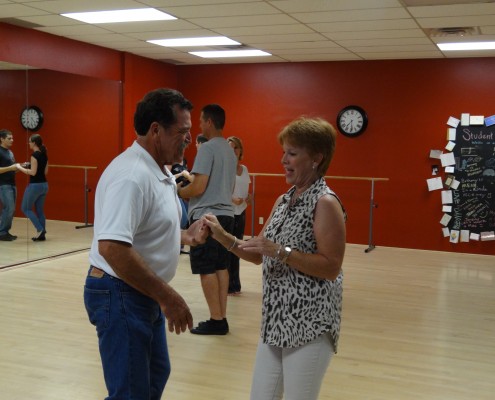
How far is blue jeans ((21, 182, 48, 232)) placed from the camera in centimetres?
760

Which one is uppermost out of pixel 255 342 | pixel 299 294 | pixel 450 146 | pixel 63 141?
pixel 450 146

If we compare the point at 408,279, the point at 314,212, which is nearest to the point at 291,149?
the point at 314,212

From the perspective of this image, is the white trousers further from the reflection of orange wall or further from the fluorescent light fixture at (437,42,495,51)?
the reflection of orange wall

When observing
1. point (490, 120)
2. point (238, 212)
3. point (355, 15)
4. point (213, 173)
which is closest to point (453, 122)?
point (490, 120)

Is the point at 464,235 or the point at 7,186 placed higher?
the point at 7,186

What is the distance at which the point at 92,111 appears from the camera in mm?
8641

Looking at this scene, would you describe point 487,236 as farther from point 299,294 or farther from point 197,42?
point 299,294

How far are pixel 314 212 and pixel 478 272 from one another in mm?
5534

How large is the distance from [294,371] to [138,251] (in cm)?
62

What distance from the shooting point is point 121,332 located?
6.36ft

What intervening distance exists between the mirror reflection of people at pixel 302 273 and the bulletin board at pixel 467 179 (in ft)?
21.5

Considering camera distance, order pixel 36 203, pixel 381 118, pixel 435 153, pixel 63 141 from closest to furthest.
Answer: pixel 36 203, pixel 435 153, pixel 381 118, pixel 63 141

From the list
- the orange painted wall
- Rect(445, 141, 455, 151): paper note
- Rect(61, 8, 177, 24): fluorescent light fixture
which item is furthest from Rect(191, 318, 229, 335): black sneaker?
Rect(445, 141, 455, 151): paper note

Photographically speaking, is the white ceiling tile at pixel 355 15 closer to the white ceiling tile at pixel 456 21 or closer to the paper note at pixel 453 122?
the white ceiling tile at pixel 456 21
